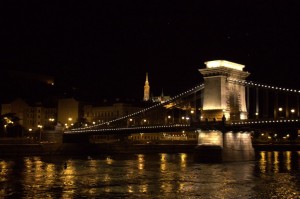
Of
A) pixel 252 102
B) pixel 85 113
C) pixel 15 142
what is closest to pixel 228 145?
pixel 15 142

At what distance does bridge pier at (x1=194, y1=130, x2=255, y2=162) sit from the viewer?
4497cm

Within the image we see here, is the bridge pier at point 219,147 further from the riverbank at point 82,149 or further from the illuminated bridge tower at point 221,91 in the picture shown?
the riverbank at point 82,149

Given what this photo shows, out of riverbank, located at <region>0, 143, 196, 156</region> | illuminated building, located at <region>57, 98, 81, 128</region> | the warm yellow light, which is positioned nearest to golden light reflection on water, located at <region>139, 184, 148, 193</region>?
the warm yellow light

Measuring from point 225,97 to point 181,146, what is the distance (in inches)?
1052

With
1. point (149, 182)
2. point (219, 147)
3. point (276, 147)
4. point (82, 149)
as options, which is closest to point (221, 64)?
point (219, 147)

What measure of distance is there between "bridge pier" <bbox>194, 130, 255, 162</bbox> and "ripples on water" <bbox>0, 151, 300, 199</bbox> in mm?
3783

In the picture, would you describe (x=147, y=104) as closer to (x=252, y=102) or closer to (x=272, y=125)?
(x=252, y=102)

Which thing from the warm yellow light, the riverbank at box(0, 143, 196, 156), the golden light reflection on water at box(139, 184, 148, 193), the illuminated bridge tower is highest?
the warm yellow light

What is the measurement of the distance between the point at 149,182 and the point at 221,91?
18190 mm

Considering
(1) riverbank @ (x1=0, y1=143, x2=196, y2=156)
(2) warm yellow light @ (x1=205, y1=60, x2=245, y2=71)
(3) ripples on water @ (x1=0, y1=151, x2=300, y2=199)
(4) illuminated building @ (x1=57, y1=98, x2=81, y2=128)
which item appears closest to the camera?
(3) ripples on water @ (x1=0, y1=151, x2=300, y2=199)

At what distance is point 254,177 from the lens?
3359 cm

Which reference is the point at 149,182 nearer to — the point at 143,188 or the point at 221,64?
the point at 143,188

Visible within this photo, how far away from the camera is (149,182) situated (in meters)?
30.9

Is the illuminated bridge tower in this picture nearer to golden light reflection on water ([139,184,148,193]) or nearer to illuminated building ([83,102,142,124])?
golden light reflection on water ([139,184,148,193])
